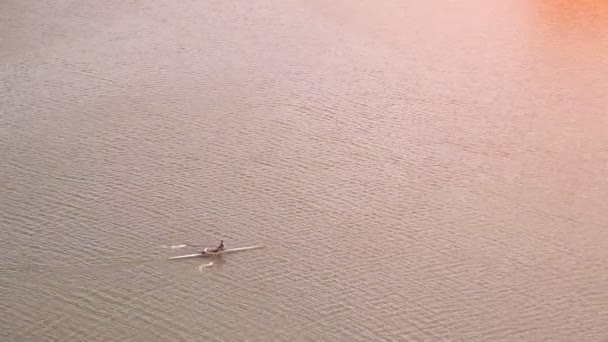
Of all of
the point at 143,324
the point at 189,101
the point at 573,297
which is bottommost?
the point at 143,324

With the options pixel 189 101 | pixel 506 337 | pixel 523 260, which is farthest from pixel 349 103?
pixel 506 337

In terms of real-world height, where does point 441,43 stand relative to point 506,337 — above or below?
above

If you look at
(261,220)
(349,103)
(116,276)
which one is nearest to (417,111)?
(349,103)

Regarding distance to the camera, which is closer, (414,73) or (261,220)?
(261,220)

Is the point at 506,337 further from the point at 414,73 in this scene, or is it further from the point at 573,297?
the point at 414,73

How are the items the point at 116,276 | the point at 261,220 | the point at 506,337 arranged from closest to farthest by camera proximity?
the point at 506,337 < the point at 116,276 < the point at 261,220

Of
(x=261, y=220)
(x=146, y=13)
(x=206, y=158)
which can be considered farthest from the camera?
(x=146, y=13)

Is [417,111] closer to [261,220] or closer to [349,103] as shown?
[349,103]
